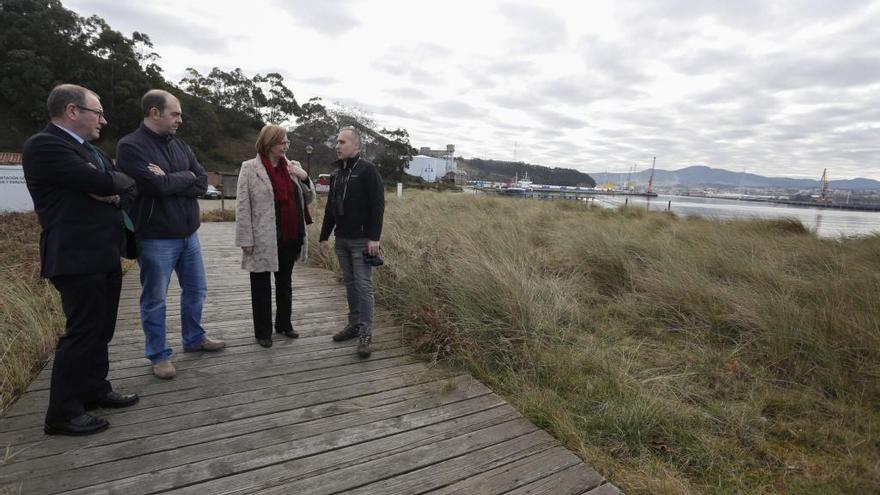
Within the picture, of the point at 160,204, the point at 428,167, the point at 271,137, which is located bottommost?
the point at 160,204

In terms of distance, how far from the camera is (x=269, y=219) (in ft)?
10.2

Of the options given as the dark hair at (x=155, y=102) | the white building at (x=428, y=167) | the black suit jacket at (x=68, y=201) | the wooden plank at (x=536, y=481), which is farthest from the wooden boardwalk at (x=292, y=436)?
the white building at (x=428, y=167)

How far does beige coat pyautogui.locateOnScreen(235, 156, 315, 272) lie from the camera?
119 inches

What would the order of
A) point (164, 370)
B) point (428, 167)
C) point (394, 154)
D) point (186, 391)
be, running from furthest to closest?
point (428, 167) → point (394, 154) → point (164, 370) → point (186, 391)

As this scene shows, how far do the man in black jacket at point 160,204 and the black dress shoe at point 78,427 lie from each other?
56 cm

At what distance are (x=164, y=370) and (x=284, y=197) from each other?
1390 mm

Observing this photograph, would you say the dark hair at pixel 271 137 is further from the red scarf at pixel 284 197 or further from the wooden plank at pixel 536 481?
the wooden plank at pixel 536 481

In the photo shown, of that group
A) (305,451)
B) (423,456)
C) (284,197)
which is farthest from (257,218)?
(423,456)

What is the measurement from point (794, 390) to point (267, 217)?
4.01m

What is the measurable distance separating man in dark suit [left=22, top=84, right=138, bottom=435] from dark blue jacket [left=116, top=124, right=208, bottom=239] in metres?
0.21

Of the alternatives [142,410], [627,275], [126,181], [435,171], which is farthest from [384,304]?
[435,171]

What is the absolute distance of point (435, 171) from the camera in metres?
92.1

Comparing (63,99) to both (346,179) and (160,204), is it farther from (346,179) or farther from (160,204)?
(346,179)

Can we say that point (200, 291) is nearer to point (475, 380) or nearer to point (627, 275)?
point (475, 380)
